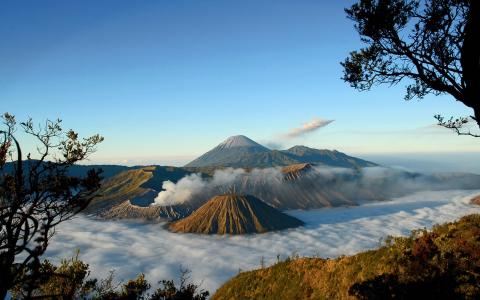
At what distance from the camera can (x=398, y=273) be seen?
19.2 metres

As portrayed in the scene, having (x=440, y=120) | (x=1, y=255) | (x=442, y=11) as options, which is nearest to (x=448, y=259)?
(x=440, y=120)

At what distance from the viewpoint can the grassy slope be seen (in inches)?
672

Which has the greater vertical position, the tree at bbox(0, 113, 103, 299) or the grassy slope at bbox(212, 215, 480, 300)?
the tree at bbox(0, 113, 103, 299)

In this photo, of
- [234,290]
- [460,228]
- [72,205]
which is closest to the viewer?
[72,205]

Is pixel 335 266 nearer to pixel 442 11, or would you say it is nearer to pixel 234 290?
pixel 234 290

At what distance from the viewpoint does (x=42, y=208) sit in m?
14.2

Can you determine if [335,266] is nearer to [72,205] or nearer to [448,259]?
[448,259]

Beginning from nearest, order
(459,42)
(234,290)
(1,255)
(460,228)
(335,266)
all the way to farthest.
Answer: (1,255) < (459,42) < (460,228) < (335,266) < (234,290)

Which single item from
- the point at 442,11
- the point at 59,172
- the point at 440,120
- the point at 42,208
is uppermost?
the point at 442,11

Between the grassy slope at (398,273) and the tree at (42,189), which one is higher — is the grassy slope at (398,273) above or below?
below

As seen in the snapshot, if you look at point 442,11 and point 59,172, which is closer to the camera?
point 59,172

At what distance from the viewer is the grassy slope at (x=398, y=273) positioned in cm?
1708

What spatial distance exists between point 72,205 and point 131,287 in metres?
15.9

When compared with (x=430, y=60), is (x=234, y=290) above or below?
below
